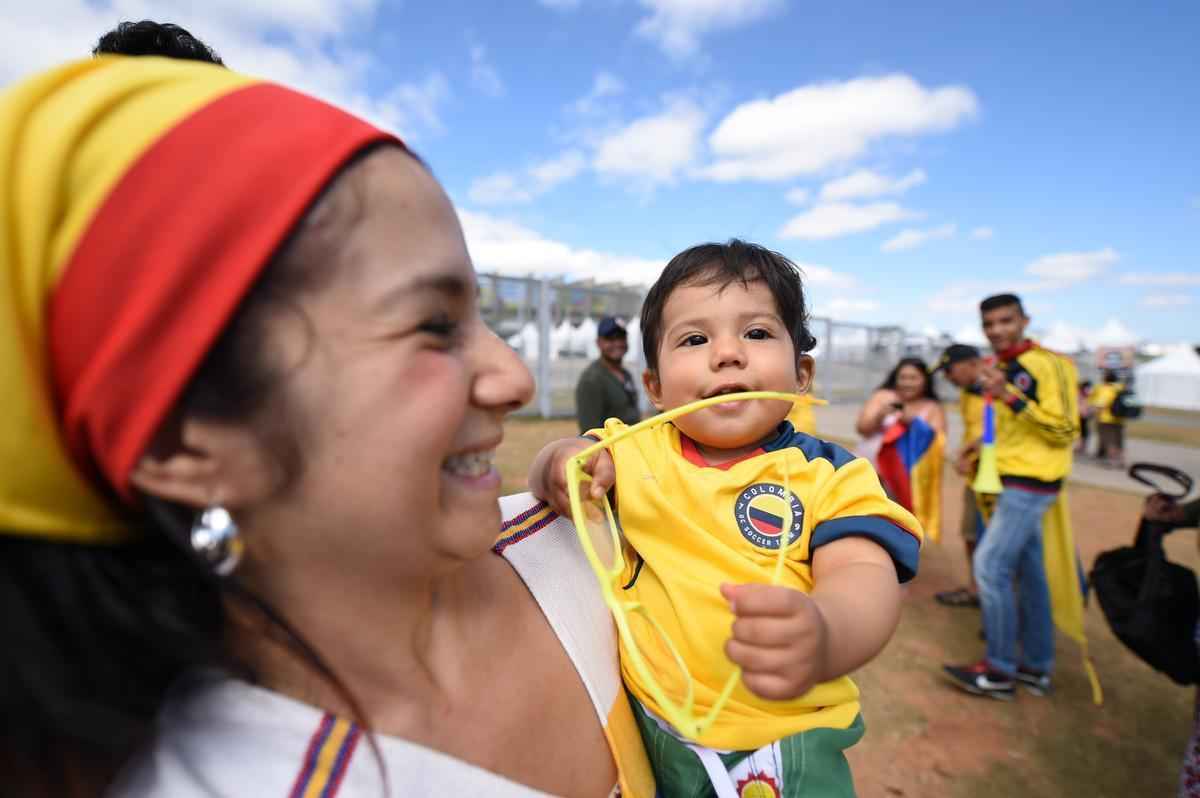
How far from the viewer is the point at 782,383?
4.60ft

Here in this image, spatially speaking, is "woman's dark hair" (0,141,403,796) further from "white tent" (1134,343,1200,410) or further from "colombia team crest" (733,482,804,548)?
"white tent" (1134,343,1200,410)

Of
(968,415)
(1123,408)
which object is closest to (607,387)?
(968,415)

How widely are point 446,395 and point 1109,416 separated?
46.2 ft

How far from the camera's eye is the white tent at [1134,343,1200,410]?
2917 cm

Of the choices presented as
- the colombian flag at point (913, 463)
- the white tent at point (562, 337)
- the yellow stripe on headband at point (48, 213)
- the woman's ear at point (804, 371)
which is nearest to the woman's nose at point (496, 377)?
the yellow stripe on headband at point (48, 213)

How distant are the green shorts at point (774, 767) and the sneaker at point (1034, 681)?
3722 mm

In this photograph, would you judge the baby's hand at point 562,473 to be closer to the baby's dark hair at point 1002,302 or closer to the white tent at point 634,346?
the baby's dark hair at point 1002,302

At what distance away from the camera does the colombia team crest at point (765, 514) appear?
1.27 meters

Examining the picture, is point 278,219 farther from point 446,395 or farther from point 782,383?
point 782,383

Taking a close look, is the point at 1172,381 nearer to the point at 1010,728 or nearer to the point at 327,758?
the point at 1010,728

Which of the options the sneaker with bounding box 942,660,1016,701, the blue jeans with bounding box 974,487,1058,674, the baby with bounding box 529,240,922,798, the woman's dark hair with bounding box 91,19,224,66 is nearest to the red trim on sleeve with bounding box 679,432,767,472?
the baby with bounding box 529,240,922,798

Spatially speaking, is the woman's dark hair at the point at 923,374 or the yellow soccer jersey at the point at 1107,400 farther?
the yellow soccer jersey at the point at 1107,400

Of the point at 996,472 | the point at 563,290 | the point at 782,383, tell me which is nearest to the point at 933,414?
the point at 996,472

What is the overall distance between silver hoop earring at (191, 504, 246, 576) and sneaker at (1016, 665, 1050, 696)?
4.85 metres
